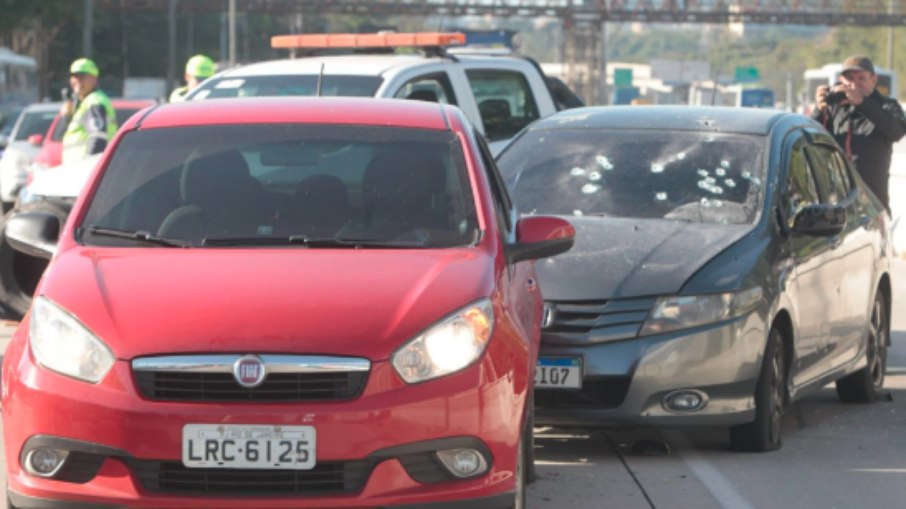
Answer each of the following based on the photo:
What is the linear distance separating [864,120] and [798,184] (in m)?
3.75

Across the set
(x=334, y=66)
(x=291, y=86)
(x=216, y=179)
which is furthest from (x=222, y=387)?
(x=334, y=66)

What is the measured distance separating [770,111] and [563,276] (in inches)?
88.5

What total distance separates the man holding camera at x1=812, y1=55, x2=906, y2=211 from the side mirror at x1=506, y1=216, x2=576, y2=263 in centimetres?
625

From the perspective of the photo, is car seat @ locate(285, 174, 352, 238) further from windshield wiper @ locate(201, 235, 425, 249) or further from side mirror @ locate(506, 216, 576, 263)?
side mirror @ locate(506, 216, 576, 263)

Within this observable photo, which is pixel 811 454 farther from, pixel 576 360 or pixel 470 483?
pixel 470 483

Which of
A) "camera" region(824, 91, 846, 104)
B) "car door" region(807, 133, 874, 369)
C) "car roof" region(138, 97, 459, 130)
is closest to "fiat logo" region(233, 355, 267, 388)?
"car roof" region(138, 97, 459, 130)

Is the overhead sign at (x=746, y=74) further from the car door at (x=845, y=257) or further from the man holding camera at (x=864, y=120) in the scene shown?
the car door at (x=845, y=257)

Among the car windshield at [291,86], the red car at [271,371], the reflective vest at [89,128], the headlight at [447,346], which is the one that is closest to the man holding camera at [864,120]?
the car windshield at [291,86]

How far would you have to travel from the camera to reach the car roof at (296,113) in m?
6.75

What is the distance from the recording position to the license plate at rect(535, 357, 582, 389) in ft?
25.1

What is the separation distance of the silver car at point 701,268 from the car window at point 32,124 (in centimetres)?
1727

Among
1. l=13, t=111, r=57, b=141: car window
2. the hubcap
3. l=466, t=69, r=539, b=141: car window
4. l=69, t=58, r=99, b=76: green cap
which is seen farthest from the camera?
l=13, t=111, r=57, b=141: car window

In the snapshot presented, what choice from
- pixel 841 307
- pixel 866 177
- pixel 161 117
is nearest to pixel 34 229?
pixel 161 117

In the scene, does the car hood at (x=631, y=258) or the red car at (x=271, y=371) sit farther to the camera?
the car hood at (x=631, y=258)
